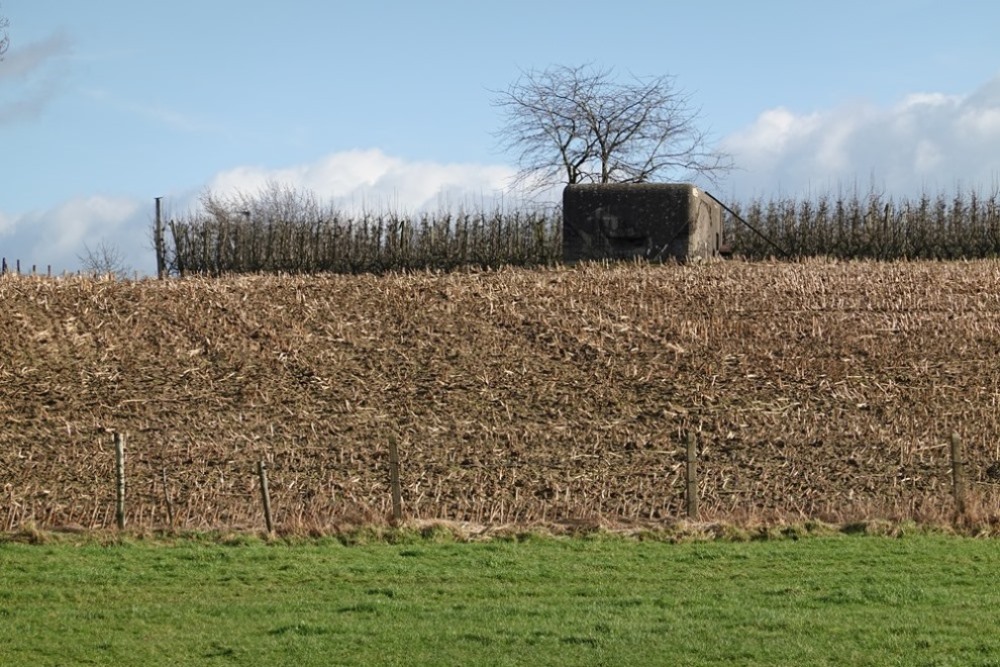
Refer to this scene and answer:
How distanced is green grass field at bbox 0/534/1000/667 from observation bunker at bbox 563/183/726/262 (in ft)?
59.3

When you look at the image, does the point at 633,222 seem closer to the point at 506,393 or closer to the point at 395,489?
the point at 506,393

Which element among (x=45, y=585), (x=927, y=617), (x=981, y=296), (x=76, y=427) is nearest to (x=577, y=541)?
(x=927, y=617)

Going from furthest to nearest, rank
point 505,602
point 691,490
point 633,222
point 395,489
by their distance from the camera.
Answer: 1. point 633,222
2. point 691,490
3. point 395,489
4. point 505,602

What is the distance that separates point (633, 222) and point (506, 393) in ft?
37.7

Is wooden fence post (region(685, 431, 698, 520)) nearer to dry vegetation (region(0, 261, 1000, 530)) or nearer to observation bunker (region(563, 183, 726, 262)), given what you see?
dry vegetation (region(0, 261, 1000, 530))

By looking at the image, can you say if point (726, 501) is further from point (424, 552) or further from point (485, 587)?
point (485, 587)

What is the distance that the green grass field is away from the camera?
1048cm

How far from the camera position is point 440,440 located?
21891 millimetres

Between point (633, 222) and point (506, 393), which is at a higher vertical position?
point (633, 222)

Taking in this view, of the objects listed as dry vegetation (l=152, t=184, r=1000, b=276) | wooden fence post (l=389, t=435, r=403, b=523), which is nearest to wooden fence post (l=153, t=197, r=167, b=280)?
dry vegetation (l=152, t=184, r=1000, b=276)

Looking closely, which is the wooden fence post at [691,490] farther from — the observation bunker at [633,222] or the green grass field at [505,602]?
the observation bunker at [633,222]

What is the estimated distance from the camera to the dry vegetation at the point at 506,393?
64.6 ft

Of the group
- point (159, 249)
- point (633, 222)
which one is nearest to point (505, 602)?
point (633, 222)

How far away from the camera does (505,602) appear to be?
1243 cm
